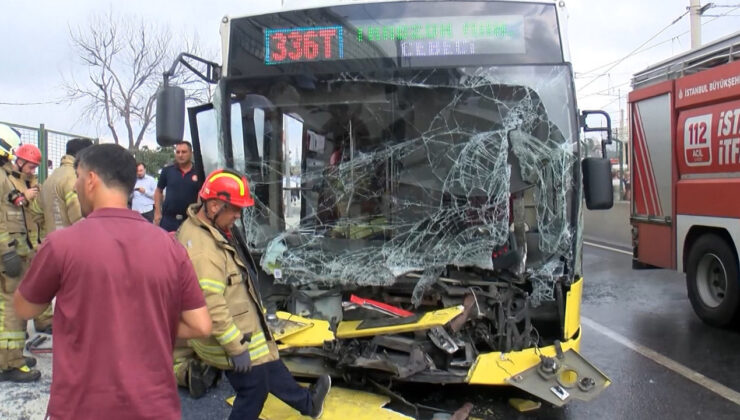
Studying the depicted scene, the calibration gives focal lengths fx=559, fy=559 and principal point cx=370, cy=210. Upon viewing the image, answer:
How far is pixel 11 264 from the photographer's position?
4.26 meters

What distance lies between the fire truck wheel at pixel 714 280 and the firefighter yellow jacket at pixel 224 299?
16.7 ft

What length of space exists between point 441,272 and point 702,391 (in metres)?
2.39

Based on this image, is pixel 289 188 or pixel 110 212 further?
pixel 289 188

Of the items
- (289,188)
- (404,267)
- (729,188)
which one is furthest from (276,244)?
(729,188)

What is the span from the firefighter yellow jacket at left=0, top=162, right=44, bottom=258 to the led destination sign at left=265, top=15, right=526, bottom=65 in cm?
228

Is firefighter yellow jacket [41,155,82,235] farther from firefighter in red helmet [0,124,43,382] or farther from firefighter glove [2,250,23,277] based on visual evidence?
firefighter glove [2,250,23,277]

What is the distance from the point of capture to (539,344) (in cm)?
404

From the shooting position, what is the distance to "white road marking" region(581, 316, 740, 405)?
4438 mm

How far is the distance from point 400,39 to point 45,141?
25.3 feet

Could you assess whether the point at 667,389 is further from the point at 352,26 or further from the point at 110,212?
the point at 110,212

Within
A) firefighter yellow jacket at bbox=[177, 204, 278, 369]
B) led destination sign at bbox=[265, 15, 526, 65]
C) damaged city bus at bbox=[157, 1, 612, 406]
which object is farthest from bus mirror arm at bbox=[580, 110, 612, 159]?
firefighter yellow jacket at bbox=[177, 204, 278, 369]

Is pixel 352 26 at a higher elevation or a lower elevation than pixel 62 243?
higher

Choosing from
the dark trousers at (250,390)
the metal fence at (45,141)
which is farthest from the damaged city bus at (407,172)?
the metal fence at (45,141)

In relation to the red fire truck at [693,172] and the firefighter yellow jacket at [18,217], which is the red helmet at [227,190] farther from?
the red fire truck at [693,172]
